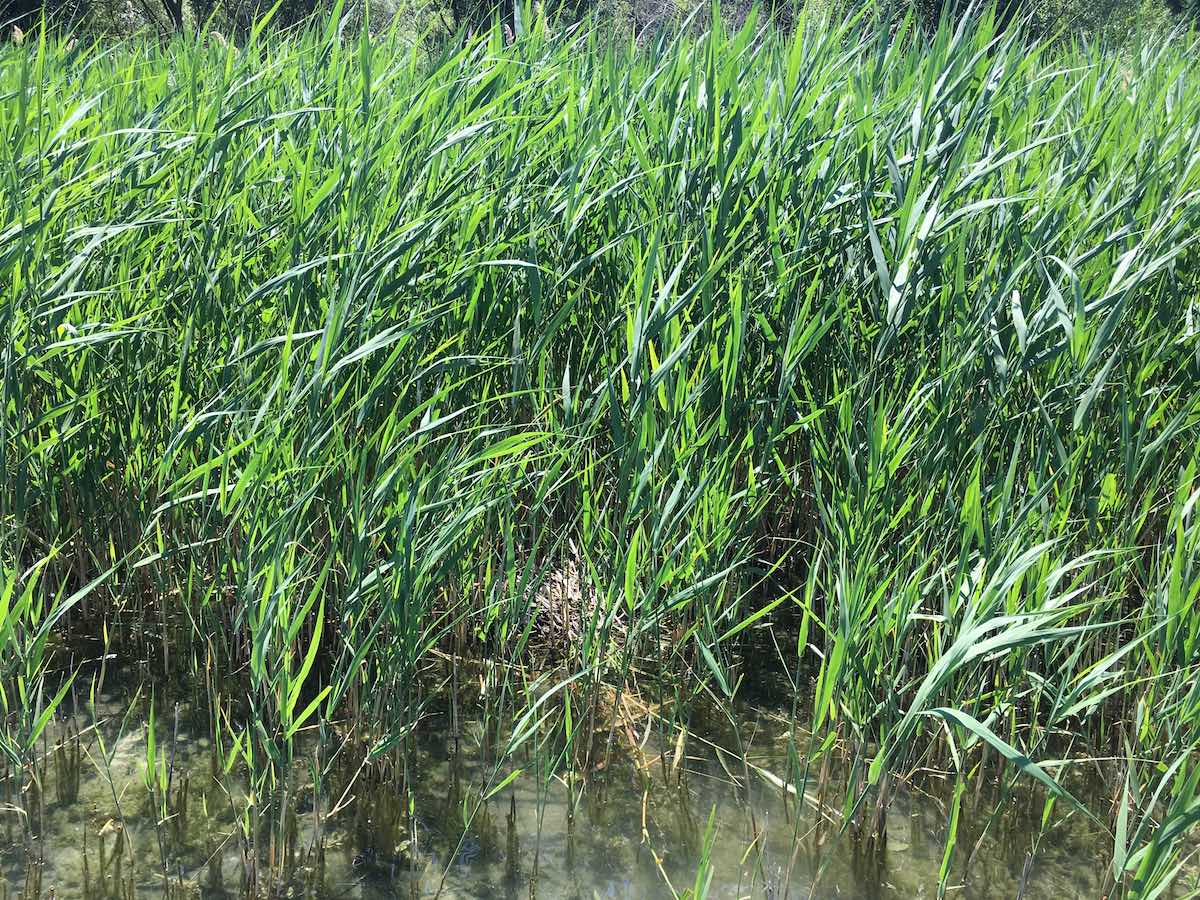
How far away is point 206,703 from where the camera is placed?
242 cm

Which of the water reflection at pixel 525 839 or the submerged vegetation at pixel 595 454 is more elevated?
the submerged vegetation at pixel 595 454

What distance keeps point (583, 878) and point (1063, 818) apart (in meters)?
0.97

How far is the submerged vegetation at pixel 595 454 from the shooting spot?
1.98m

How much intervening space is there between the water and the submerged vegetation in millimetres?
18

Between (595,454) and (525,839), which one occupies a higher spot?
(595,454)

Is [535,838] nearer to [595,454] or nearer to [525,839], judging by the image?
[525,839]

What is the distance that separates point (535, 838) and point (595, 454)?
101cm

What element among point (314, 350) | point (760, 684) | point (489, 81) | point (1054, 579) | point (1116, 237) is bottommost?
point (760, 684)

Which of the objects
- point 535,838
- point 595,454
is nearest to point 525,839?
point 535,838

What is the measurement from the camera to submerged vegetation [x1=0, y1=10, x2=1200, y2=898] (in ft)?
6.50

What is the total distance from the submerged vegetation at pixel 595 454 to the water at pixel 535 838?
0.06ft

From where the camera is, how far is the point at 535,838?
208 cm

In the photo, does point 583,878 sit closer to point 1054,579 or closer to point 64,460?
point 1054,579

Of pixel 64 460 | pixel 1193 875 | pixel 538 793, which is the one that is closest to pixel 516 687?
pixel 538 793
